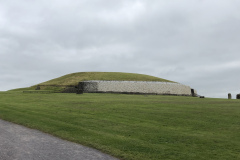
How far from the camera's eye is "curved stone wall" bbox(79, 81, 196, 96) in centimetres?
5925

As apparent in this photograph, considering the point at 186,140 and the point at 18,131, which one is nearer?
the point at 186,140

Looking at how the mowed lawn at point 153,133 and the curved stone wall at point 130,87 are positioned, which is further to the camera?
the curved stone wall at point 130,87

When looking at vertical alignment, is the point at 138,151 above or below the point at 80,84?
below

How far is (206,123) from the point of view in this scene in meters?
18.9

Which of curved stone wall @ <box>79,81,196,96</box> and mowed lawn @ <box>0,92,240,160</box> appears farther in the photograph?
curved stone wall @ <box>79,81,196,96</box>

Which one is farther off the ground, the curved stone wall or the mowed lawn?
the curved stone wall

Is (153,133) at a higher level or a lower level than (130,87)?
lower

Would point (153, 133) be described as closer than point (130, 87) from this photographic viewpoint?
Yes

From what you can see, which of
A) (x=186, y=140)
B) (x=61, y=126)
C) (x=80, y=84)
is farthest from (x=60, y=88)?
(x=186, y=140)

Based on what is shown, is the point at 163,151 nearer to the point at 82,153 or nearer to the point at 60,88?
the point at 82,153

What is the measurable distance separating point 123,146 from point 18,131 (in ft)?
24.1

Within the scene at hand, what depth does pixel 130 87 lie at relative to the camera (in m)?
61.6

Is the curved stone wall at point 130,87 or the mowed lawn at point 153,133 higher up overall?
the curved stone wall at point 130,87

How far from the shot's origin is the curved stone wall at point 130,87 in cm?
5925
